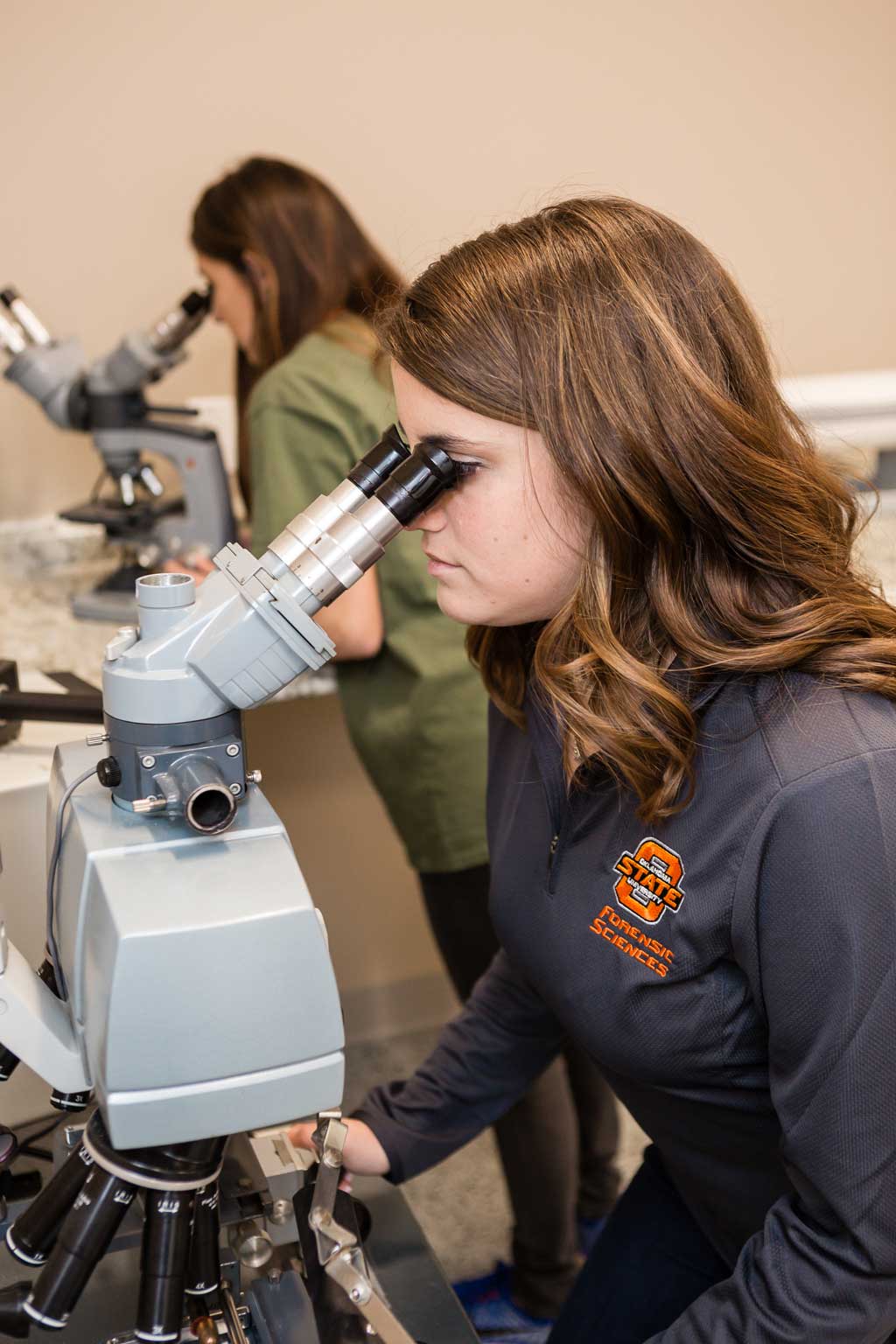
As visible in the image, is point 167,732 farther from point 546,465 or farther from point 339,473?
point 339,473

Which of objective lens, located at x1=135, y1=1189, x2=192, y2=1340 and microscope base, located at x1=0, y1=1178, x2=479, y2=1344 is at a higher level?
objective lens, located at x1=135, y1=1189, x2=192, y2=1340

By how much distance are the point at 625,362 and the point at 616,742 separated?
10.4 inches

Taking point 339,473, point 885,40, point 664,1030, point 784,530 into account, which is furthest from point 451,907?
point 885,40

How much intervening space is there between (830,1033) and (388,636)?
976mm

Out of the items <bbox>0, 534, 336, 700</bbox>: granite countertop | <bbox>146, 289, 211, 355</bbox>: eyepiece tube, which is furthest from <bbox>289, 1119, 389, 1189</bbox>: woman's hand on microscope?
<bbox>146, 289, 211, 355</bbox>: eyepiece tube

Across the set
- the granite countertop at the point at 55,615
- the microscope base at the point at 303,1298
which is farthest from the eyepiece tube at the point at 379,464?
the granite countertop at the point at 55,615

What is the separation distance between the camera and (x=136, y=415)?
1.98m

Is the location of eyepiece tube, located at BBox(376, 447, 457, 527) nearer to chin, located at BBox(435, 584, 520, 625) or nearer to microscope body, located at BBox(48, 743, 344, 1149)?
chin, located at BBox(435, 584, 520, 625)

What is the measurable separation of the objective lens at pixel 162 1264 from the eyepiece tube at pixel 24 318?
155cm

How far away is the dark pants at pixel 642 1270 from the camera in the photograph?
1.13m

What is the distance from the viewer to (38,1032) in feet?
2.40

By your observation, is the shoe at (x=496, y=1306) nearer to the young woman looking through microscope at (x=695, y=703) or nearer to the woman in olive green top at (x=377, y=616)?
the woman in olive green top at (x=377, y=616)

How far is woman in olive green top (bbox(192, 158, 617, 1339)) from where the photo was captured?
5.34 ft

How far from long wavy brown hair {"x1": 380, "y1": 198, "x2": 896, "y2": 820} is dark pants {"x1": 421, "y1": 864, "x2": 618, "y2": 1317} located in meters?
0.85
